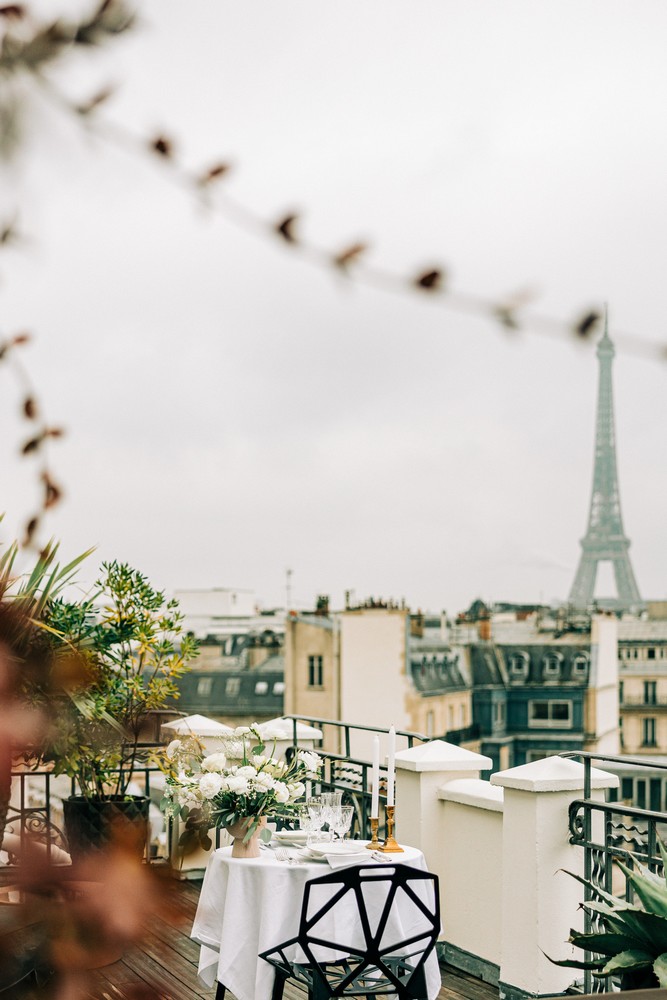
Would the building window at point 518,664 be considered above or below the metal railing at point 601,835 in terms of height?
below

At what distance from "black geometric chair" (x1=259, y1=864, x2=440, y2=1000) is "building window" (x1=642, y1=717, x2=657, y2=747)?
35.9m

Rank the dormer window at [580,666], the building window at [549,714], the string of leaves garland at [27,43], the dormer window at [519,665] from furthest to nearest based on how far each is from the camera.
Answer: the dormer window at [519,665], the building window at [549,714], the dormer window at [580,666], the string of leaves garland at [27,43]

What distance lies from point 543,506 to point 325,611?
1287 centimetres

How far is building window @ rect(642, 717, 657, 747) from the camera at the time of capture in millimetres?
37647

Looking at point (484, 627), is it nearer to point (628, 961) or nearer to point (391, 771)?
point (391, 771)

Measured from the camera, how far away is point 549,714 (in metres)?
38.6

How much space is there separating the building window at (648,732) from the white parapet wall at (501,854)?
3457cm

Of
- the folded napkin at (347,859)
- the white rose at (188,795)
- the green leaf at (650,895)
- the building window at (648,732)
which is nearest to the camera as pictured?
the green leaf at (650,895)

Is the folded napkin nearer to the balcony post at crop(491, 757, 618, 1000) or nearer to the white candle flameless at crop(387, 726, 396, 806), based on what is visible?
the white candle flameless at crop(387, 726, 396, 806)

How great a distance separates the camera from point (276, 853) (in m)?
4.09

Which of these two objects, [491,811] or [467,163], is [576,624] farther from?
[467,163]

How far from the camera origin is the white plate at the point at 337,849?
404cm

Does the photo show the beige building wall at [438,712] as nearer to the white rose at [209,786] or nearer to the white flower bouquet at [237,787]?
the white flower bouquet at [237,787]

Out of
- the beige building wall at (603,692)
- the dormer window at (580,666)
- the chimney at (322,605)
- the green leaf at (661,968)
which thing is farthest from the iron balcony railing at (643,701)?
the green leaf at (661,968)
